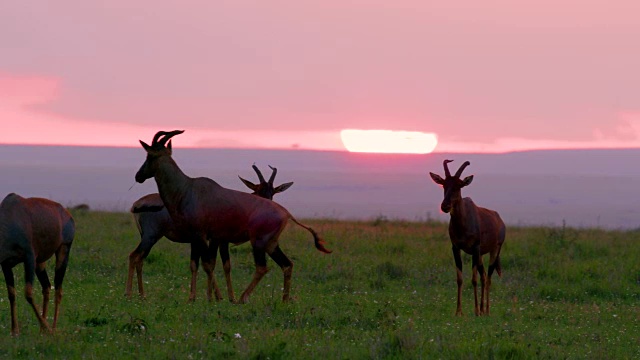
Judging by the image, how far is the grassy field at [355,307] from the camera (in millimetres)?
12312

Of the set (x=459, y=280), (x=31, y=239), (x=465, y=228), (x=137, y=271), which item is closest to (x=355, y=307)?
(x=459, y=280)

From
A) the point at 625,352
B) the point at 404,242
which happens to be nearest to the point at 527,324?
the point at 625,352

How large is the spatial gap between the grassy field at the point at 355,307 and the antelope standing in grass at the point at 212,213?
33.7 inches

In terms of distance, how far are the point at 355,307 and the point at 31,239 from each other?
212 inches

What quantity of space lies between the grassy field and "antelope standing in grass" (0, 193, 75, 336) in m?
0.52

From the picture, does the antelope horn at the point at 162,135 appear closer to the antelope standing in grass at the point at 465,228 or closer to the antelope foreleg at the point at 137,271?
the antelope foreleg at the point at 137,271

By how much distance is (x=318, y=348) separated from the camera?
12305mm

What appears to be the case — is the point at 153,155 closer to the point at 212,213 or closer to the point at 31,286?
the point at 212,213

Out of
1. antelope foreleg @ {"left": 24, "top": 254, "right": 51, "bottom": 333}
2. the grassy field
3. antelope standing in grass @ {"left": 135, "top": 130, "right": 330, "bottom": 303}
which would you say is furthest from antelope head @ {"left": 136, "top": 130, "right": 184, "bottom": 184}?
antelope foreleg @ {"left": 24, "top": 254, "right": 51, "bottom": 333}

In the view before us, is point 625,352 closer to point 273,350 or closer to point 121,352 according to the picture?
point 273,350

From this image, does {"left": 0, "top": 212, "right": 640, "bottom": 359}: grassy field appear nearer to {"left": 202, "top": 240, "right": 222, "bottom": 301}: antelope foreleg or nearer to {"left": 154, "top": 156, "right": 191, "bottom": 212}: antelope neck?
{"left": 202, "top": 240, "right": 222, "bottom": 301}: antelope foreleg

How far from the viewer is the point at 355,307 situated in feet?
52.9

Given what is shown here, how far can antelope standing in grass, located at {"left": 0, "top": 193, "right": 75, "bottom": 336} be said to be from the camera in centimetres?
1266

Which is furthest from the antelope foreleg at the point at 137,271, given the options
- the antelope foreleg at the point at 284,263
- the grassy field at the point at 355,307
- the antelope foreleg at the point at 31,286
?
the antelope foreleg at the point at 31,286
